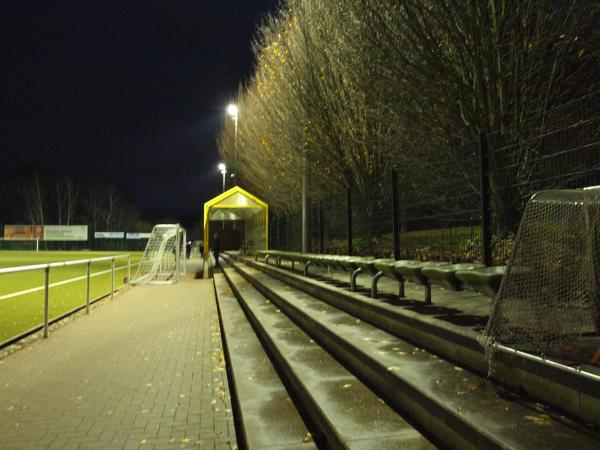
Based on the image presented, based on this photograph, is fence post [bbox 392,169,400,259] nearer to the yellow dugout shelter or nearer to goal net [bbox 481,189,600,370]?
goal net [bbox 481,189,600,370]

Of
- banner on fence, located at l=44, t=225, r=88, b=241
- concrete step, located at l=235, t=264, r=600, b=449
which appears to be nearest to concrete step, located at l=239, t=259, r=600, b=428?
concrete step, located at l=235, t=264, r=600, b=449

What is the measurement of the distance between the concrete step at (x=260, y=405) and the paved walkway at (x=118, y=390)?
0.64 ft

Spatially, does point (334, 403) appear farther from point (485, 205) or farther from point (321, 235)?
point (321, 235)

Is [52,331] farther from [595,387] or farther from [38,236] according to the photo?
[38,236]

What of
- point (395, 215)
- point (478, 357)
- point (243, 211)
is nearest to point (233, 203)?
point (243, 211)

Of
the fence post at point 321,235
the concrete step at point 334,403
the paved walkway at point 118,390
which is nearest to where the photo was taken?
the concrete step at point 334,403

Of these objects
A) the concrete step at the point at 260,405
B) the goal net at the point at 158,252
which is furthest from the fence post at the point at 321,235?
the goal net at the point at 158,252

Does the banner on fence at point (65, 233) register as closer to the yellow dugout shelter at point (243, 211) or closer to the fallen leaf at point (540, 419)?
the yellow dugout shelter at point (243, 211)

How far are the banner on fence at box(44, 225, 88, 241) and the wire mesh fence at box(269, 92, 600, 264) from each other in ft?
219

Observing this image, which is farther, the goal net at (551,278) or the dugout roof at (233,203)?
the dugout roof at (233,203)

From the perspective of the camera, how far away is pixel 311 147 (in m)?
15.1

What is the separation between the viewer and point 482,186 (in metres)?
5.21

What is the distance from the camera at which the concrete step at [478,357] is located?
7.79 ft

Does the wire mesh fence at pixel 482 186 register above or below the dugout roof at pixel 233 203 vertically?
below
